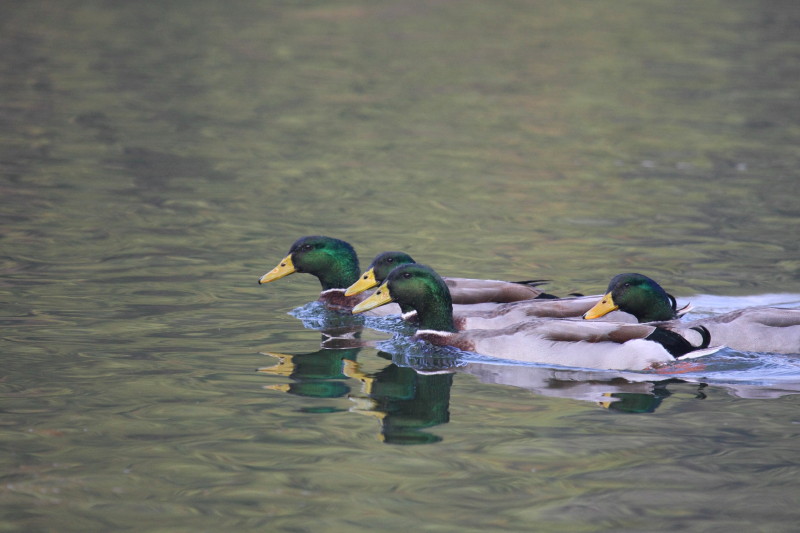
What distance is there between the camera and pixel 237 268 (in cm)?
1154

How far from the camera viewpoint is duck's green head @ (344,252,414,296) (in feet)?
32.7

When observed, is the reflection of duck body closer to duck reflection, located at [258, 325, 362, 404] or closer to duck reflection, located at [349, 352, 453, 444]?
duck reflection, located at [349, 352, 453, 444]

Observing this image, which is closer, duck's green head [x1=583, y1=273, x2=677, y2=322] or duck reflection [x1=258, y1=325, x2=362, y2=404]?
duck reflection [x1=258, y1=325, x2=362, y2=404]

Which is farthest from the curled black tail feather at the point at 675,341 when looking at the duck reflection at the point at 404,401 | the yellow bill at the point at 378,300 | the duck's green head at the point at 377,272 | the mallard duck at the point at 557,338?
the duck's green head at the point at 377,272

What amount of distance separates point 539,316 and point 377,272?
4.81 ft

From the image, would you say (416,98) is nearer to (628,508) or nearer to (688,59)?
(688,59)

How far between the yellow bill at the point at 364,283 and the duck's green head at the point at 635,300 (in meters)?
1.84

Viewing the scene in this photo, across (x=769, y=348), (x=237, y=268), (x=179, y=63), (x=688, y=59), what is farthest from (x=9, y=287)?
(x=688, y=59)

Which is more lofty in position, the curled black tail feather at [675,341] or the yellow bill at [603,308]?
the yellow bill at [603,308]

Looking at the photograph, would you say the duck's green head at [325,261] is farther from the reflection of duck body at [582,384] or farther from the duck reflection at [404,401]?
the reflection of duck body at [582,384]

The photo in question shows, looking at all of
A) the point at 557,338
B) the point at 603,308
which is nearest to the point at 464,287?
the point at 603,308

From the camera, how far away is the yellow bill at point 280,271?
1054cm

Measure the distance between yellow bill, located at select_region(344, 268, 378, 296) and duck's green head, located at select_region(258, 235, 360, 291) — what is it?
86cm

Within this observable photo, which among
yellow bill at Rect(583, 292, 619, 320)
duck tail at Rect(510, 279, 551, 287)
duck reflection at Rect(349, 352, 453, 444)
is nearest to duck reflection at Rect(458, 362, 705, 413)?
duck reflection at Rect(349, 352, 453, 444)
